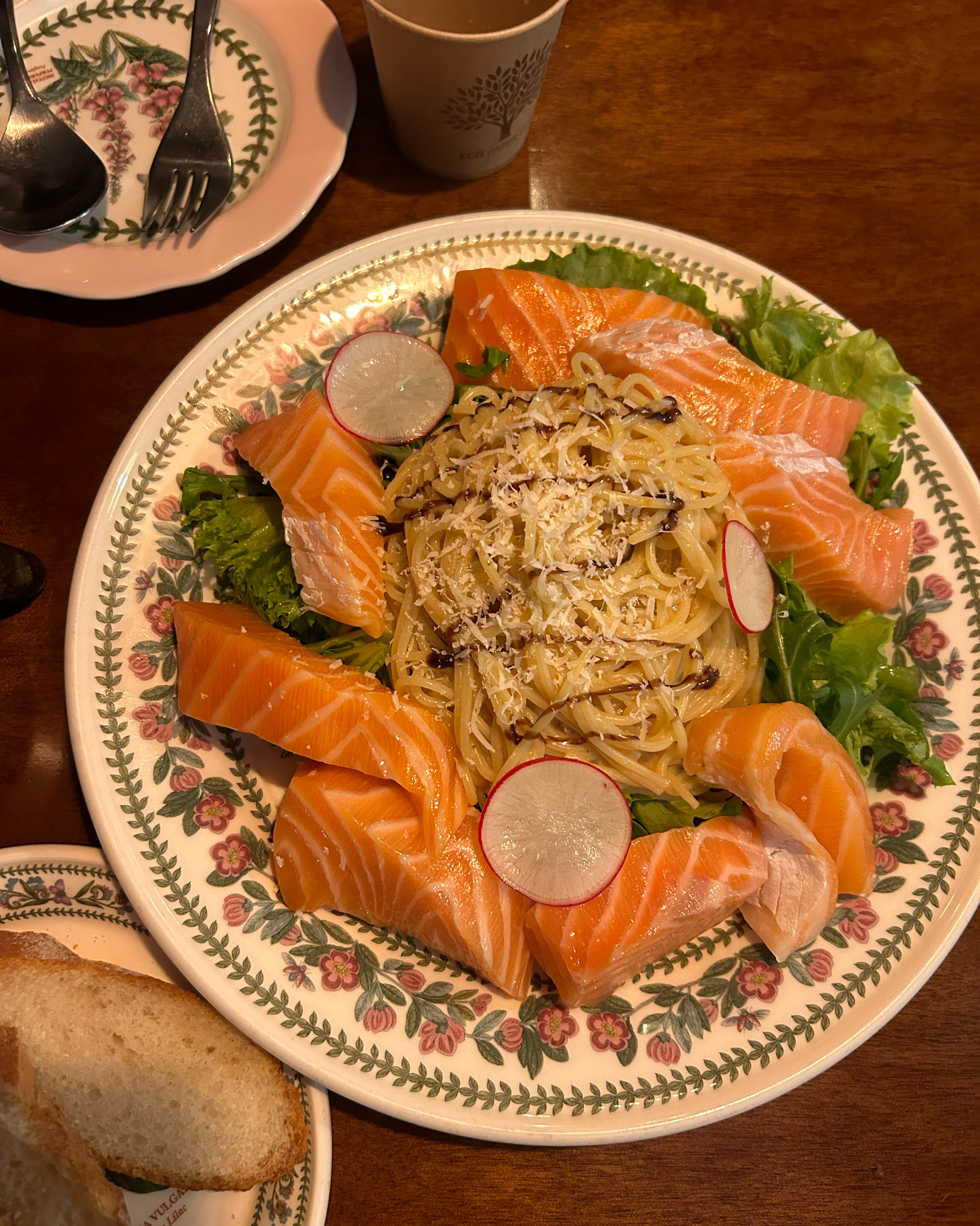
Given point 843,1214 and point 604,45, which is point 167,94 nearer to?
point 604,45

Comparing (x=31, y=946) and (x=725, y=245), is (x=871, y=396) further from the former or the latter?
(x=31, y=946)

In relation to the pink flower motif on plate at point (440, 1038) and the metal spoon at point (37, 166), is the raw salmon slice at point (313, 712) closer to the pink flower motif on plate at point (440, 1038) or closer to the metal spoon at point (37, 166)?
the pink flower motif on plate at point (440, 1038)

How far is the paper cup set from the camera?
2242 mm

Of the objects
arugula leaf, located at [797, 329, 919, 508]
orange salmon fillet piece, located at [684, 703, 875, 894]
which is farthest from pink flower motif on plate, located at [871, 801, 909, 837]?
arugula leaf, located at [797, 329, 919, 508]

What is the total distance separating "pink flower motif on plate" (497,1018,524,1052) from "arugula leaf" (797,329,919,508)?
75.5 inches

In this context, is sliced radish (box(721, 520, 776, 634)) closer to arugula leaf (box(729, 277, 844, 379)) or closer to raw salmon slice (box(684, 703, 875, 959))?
raw salmon slice (box(684, 703, 875, 959))

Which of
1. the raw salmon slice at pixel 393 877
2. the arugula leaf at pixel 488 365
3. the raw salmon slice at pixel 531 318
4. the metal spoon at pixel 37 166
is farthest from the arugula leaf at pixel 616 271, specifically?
the raw salmon slice at pixel 393 877

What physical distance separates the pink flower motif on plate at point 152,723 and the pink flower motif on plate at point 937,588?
229 centimetres

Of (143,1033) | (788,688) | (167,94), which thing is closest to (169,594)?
(143,1033)

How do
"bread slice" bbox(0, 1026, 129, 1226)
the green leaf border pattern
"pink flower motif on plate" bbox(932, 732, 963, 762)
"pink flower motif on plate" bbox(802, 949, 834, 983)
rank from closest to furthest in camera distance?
"bread slice" bbox(0, 1026, 129, 1226) → "pink flower motif on plate" bbox(802, 949, 834, 983) → "pink flower motif on plate" bbox(932, 732, 963, 762) → the green leaf border pattern

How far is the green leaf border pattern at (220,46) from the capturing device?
272cm

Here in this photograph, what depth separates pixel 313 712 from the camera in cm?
191

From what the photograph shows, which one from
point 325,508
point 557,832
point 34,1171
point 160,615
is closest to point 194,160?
point 325,508

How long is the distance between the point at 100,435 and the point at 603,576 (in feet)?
5.84
